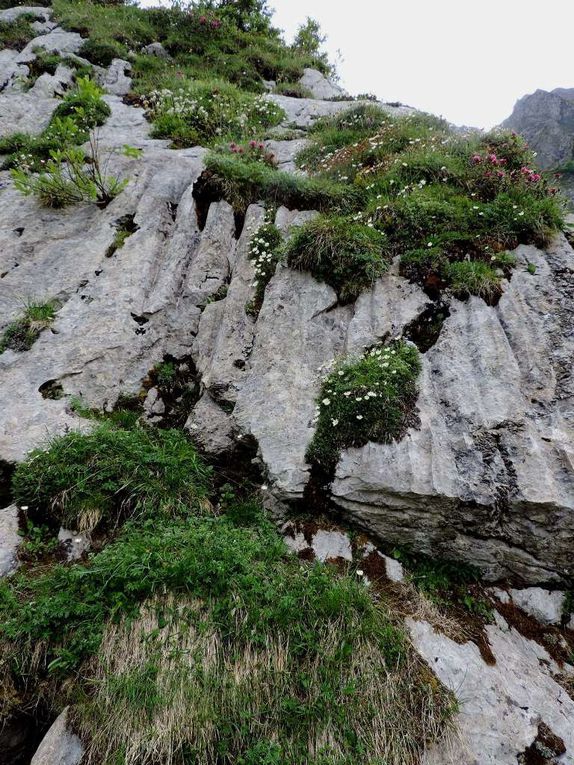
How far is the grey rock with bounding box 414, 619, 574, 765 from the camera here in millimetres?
3770

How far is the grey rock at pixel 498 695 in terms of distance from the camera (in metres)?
3.77

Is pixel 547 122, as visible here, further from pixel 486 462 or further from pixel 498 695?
pixel 498 695

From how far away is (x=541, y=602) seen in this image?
16.6ft

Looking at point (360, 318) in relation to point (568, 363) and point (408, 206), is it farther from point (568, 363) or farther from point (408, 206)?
point (568, 363)

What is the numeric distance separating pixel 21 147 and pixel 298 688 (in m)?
13.7

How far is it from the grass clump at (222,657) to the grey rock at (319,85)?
18.8m

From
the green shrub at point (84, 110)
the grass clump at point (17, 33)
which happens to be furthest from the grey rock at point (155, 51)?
the green shrub at point (84, 110)

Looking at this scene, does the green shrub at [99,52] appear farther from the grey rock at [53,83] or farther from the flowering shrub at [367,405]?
the flowering shrub at [367,405]

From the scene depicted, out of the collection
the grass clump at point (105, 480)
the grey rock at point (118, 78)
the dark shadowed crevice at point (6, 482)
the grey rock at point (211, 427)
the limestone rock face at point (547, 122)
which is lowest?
the dark shadowed crevice at point (6, 482)

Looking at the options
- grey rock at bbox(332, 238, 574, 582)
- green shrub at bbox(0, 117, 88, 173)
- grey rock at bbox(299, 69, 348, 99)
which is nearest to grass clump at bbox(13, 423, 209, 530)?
grey rock at bbox(332, 238, 574, 582)

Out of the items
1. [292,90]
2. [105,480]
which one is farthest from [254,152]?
[105,480]

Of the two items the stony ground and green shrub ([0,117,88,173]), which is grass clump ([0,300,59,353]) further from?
green shrub ([0,117,88,173])

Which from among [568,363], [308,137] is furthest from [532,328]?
[308,137]

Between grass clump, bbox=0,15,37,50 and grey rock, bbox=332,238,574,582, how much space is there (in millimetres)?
20028
